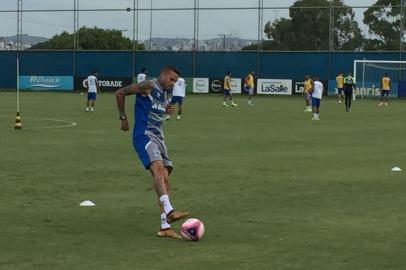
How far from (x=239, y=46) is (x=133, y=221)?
60.8 m

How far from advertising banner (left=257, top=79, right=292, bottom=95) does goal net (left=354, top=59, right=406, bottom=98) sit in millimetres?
5271

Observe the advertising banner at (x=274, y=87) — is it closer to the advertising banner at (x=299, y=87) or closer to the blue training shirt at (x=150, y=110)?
the advertising banner at (x=299, y=87)

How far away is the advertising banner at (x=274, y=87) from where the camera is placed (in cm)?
6219

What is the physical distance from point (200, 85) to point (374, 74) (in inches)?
545

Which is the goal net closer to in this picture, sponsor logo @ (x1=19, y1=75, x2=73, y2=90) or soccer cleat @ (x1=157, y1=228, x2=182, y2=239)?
sponsor logo @ (x1=19, y1=75, x2=73, y2=90)

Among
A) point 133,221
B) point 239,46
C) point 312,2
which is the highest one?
point 312,2

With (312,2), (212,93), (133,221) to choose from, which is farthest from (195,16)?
(133,221)

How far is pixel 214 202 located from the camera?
11570mm

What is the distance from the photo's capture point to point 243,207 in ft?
36.6

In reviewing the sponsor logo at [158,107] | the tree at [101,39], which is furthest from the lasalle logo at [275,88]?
the sponsor logo at [158,107]

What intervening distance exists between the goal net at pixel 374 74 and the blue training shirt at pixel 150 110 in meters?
49.7

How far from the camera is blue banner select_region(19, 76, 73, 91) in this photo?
68000mm

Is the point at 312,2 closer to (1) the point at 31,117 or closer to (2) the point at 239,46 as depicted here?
(2) the point at 239,46

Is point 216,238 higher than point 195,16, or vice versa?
point 195,16
